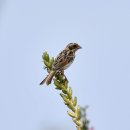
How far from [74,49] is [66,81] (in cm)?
484

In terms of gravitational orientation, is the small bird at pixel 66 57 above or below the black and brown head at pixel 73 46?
below

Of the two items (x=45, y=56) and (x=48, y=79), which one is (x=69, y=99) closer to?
(x=45, y=56)

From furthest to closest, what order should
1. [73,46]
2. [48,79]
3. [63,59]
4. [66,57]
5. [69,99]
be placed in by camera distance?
[73,46]
[66,57]
[63,59]
[48,79]
[69,99]

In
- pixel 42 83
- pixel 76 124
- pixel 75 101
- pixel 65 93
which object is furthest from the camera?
pixel 42 83

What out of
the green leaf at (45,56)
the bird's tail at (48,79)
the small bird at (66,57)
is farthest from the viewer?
the small bird at (66,57)

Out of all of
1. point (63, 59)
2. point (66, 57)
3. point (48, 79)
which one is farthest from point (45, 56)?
point (66, 57)

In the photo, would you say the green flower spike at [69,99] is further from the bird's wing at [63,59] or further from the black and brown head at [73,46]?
the black and brown head at [73,46]

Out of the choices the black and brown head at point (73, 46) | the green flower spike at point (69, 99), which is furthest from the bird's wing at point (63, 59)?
the green flower spike at point (69, 99)

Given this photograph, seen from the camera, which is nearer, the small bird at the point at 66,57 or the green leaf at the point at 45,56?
the green leaf at the point at 45,56

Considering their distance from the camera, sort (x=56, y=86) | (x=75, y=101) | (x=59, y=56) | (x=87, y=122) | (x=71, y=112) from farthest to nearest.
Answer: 1. (x=59, y=56)
2. (x=56, y=86)
3. (x=75, y=101)
4. (x=71, y=112)
5. (x=87, y=122)

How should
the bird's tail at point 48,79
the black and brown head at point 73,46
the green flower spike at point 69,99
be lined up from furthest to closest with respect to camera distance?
the black and brown head at point 73,46, the bird's tail at point 48,79, the green flower spike at point 69,99

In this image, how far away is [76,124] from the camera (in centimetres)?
280

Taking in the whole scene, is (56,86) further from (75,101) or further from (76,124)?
(76,124)

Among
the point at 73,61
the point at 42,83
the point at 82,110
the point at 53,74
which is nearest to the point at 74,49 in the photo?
the point at 73,61
